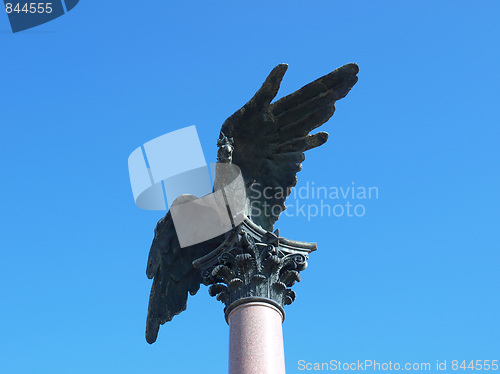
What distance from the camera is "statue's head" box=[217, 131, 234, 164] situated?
14523mm

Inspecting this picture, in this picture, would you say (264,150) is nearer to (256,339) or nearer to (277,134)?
(277,134)

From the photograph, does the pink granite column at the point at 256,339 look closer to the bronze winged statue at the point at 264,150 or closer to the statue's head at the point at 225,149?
the bronze winged statue at the point at 264,150

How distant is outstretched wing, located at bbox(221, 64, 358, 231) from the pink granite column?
259 centimetres

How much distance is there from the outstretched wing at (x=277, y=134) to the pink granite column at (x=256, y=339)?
8.51 ft

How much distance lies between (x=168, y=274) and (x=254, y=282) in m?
2.86

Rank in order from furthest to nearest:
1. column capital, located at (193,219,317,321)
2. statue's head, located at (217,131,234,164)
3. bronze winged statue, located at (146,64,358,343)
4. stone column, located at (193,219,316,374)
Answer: bronze winged statue, located at (146,64,358,343) < statue's head, located at (217,131,234,164) < column capital, located at (193,219,317,321) < stone column, located at (193,219,316,374)

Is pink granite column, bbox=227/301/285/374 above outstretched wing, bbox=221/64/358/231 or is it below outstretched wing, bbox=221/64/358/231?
below

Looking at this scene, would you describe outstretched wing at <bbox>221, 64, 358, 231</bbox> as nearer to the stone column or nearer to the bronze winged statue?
the bronze winged statue

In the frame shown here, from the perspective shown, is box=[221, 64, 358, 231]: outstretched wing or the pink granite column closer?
the pink granite column

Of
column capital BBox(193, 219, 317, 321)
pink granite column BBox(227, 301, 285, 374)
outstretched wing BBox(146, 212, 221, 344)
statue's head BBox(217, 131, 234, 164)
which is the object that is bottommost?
pink granite column BBox(227, 301, 285, 374)

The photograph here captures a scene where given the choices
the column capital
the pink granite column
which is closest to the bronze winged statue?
the column capital

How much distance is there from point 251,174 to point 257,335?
13.4ft

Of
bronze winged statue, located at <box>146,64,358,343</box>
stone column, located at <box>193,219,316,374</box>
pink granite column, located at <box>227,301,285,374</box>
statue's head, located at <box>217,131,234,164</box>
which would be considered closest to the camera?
pink granite column, located at <box>227,301,285,374</box>

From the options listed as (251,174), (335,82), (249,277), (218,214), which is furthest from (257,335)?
(335,82)
